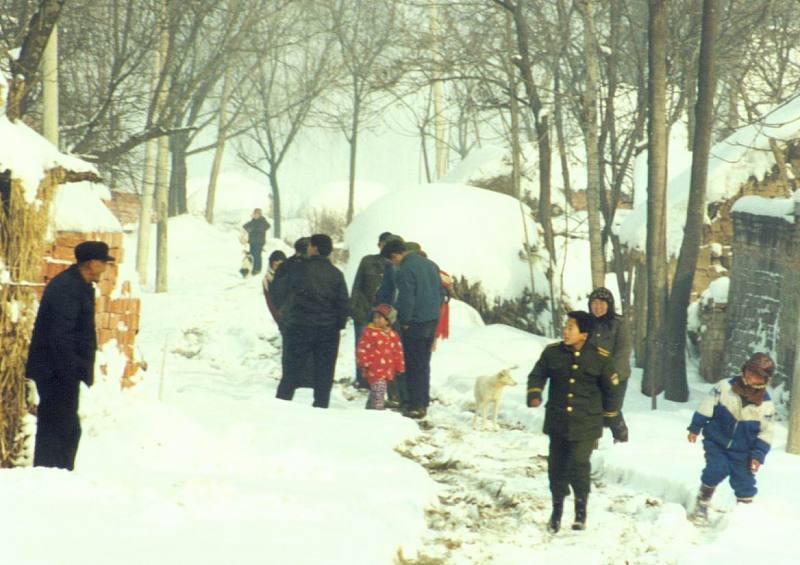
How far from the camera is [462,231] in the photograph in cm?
2288

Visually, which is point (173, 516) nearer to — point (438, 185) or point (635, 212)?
point (635, 212)

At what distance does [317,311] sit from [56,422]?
17.0ft

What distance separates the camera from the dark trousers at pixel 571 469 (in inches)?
337

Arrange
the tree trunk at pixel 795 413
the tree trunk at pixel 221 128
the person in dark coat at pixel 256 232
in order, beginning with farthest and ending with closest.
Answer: the tree trunk at pixel 221 128, the person in dark coat at pixel 256 232, the tree trunk at pixel 795 413

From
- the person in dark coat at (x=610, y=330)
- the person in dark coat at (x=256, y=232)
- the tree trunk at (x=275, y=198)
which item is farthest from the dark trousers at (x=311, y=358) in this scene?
the tree trunk at (x=275, y=198)

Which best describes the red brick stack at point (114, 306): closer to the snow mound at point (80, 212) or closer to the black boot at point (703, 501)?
the snow mound at point (80, 212)

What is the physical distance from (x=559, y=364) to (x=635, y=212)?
43.5ft

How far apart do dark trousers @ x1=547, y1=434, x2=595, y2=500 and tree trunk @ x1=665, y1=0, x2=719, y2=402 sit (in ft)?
29.4

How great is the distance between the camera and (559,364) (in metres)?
8.61

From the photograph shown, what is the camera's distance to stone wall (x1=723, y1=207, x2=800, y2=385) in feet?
51.5

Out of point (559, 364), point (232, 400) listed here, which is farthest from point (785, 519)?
point (232, 400)

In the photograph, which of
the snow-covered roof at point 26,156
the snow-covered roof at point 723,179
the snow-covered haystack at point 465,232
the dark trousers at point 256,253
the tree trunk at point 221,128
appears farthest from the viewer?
the tree trunk at point 221,128

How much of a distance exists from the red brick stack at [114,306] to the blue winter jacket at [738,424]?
15.3 feet

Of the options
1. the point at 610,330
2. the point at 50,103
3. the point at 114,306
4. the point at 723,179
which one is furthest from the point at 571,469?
the point at 723,179
